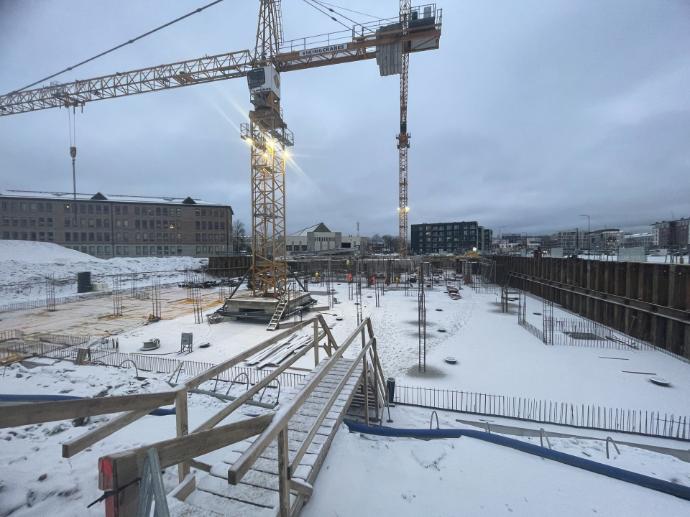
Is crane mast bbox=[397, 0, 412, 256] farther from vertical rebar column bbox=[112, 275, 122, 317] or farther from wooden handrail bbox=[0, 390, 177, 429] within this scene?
wooden handrail bbox=[0, 390, 177, 429]

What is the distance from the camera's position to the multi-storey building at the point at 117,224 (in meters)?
63.6

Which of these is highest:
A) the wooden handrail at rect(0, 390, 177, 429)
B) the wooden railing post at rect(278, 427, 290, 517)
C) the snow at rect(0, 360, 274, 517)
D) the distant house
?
the distant house

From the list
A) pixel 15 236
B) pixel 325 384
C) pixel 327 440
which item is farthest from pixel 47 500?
pixel 15 236

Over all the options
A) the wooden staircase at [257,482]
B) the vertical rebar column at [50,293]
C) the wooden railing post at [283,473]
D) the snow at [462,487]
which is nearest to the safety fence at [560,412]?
the snow at [462,487]

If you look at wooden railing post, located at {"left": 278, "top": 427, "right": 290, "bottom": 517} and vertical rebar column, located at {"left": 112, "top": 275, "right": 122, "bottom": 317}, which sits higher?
wooden railing post, located at {"left": 278, "top": 427, "right": 290, "bottom": 517}

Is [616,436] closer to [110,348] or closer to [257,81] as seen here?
[110,348]

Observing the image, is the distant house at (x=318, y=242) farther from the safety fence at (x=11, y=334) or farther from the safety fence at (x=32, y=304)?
the safety fence at (x=11, y=334)

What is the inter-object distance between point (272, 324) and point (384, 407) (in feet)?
44.1

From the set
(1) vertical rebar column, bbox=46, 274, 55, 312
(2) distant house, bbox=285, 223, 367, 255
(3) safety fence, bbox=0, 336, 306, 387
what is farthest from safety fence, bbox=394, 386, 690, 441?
(2) distant house, bbox=285, 223, 367, 255

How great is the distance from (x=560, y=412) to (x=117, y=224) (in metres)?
82.0

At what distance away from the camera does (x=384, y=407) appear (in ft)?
31.4

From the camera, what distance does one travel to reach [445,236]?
145 meters

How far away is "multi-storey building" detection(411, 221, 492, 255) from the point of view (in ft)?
456

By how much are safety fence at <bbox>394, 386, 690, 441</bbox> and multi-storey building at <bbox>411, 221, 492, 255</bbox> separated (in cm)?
12791
